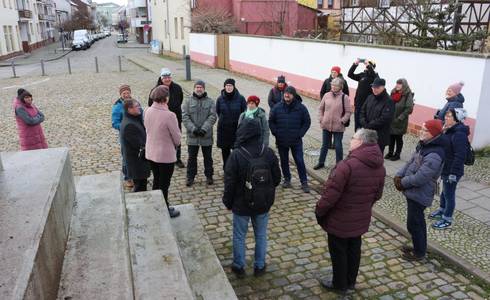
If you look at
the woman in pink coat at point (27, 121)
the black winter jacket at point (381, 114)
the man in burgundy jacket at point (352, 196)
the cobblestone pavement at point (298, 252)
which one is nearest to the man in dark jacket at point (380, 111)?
the black winter jacket at point (381, 114)

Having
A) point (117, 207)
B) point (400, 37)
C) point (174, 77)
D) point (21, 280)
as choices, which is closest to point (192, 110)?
point (117, 207)

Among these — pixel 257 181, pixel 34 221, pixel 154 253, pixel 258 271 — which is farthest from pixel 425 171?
pixel 34 221

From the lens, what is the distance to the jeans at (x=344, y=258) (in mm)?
4184

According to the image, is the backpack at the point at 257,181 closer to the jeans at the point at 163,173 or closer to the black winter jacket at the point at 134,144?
the jeans at the point at 163,173

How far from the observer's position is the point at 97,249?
141 inches

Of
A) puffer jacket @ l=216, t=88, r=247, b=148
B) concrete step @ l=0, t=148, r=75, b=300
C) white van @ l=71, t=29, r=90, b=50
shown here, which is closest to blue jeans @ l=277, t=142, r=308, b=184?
puffer jacket @ l=216, t=88, r=247, b=148

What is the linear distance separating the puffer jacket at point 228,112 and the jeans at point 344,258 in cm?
322

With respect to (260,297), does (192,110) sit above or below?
above

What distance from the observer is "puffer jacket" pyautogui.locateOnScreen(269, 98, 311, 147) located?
6.65m

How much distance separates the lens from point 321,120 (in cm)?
756

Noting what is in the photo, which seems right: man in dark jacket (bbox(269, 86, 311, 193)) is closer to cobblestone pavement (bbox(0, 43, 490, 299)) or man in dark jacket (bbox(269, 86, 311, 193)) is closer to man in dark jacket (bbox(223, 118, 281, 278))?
cobblestone pavement (bbox(0, 43, 490, 299))

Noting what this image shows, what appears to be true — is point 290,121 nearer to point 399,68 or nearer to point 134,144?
point 134,144

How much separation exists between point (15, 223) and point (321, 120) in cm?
546

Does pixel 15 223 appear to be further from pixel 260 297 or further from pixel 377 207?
pixel 377 207
